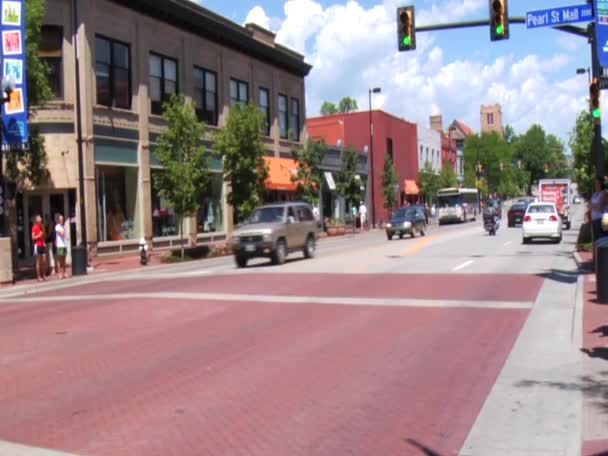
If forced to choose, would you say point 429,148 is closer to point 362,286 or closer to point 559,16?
point 559,16

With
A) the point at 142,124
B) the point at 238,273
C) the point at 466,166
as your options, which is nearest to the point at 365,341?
the point at 238,273

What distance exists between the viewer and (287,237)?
24.1 metres

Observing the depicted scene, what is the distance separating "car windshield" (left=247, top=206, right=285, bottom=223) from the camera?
2414cm

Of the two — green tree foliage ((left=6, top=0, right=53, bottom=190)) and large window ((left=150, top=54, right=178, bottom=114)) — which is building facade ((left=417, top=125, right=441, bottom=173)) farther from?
green tree foliage ((left=6, top=0, right=53, bottom=190))

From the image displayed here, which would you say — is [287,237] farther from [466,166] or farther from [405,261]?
[466,166]

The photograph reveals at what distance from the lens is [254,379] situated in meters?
7.98

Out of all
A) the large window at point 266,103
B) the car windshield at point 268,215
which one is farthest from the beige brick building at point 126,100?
the car windshield at point 268,215

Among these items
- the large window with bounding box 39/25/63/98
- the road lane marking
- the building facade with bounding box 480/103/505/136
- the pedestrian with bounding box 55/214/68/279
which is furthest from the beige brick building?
the building facade with bounding box 480/103/505/136

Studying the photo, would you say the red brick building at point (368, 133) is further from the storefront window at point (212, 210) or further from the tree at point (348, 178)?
the storefront window at point (212, 210)

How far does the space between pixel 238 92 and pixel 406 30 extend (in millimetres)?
22432

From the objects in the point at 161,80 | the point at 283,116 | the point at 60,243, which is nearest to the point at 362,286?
the point at 60,243

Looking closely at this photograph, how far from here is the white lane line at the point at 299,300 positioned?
1304 cm

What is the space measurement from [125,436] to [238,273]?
15.1 m

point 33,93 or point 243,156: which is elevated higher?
point 33,93
